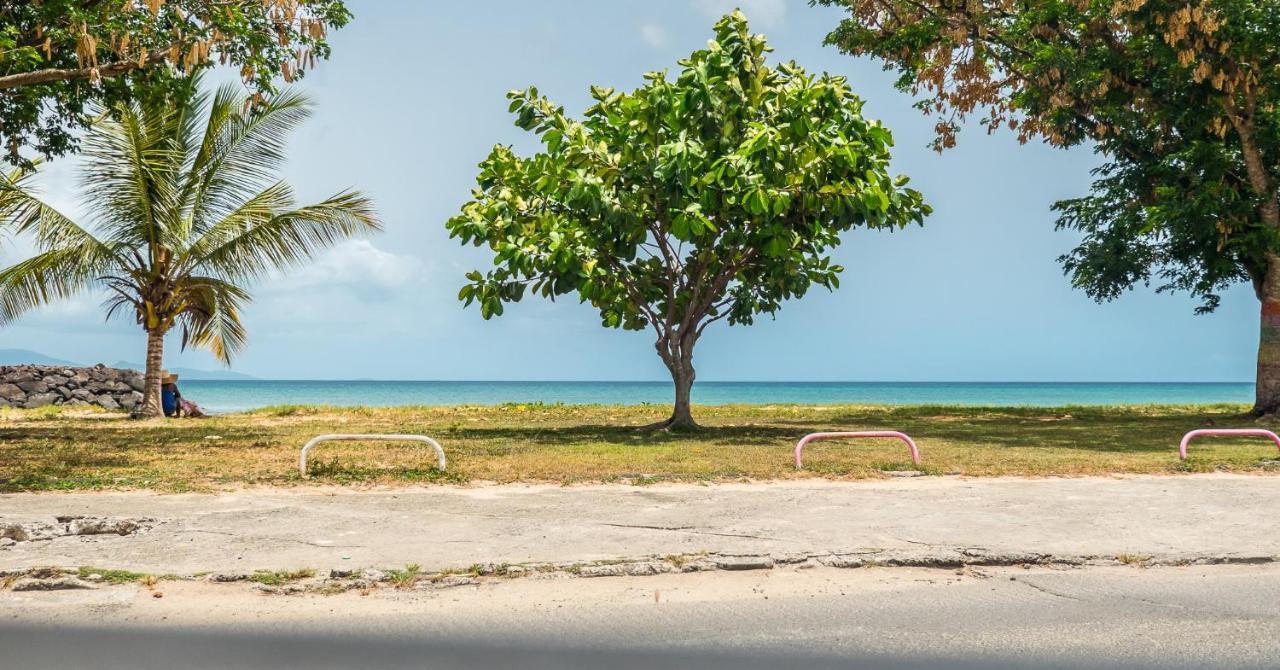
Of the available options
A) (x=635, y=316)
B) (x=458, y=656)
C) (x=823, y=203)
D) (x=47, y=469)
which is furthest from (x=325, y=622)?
(x=635, y=316)

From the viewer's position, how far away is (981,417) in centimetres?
2438

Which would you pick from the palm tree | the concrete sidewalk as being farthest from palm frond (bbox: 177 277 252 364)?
the concrete sidewalk

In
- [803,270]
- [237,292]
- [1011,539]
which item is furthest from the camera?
[237,292]

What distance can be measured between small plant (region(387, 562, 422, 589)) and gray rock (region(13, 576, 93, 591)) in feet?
5.62

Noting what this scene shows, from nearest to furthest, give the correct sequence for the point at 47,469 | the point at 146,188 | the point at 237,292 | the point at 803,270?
the point at 47,469 → the point at 803,270 → the point at 146,188 → the point at 237,292

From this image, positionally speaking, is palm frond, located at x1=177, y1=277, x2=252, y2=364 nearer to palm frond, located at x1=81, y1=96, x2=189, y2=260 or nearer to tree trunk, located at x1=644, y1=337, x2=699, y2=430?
palm frond, located at x1=81, y1=96, x2=189, y2=260

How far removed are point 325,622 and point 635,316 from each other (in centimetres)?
1438

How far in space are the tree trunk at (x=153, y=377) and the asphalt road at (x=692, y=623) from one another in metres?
18.4

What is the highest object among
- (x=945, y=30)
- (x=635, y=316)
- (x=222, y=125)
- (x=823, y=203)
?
(x=945, y=30)

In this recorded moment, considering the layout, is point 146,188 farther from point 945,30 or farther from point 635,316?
point 945,30

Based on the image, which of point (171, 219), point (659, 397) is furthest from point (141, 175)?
point (659, 397)

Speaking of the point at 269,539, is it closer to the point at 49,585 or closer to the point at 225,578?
the point at 225,578

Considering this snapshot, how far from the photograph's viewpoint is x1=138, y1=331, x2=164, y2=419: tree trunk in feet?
73.5

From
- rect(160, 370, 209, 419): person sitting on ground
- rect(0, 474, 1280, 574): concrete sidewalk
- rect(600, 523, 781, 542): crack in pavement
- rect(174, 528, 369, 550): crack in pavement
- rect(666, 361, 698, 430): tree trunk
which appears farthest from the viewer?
rect(160, 370, 209, 419): person sitting on ground
